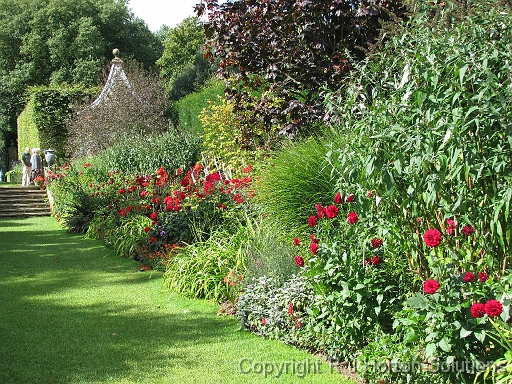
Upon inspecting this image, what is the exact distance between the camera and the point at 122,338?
4.76m

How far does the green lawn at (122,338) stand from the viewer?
156 inches

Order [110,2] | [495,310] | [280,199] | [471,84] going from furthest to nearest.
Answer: [110,2]
[280,199]
[471,84]
[495,310]

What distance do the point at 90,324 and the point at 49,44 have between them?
3214 centimetres

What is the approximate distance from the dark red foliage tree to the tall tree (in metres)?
26.5

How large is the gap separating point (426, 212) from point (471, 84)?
86 cm

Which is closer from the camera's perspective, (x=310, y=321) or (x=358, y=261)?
(x=358, y=261)

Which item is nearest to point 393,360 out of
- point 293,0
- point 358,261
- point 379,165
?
point 358,261

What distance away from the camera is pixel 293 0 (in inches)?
295

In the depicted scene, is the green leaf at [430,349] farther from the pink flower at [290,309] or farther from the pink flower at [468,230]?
the pink flower at [290,309]

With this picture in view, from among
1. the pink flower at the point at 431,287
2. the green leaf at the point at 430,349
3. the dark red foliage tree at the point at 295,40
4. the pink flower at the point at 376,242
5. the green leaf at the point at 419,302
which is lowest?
the green leaf at the point at 430,349

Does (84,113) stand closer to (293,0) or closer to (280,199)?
(293,0)

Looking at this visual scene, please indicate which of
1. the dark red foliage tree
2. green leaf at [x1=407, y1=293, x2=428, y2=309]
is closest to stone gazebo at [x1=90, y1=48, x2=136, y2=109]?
the dark red foliage tree

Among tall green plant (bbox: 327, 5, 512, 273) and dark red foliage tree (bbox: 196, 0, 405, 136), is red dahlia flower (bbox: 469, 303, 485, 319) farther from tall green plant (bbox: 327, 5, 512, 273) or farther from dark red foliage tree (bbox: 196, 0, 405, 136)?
dark red foliage tree (bbox: 196, 0, 405, 136)

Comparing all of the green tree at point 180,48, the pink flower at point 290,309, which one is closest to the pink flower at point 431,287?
the pink flower at point 290,309
